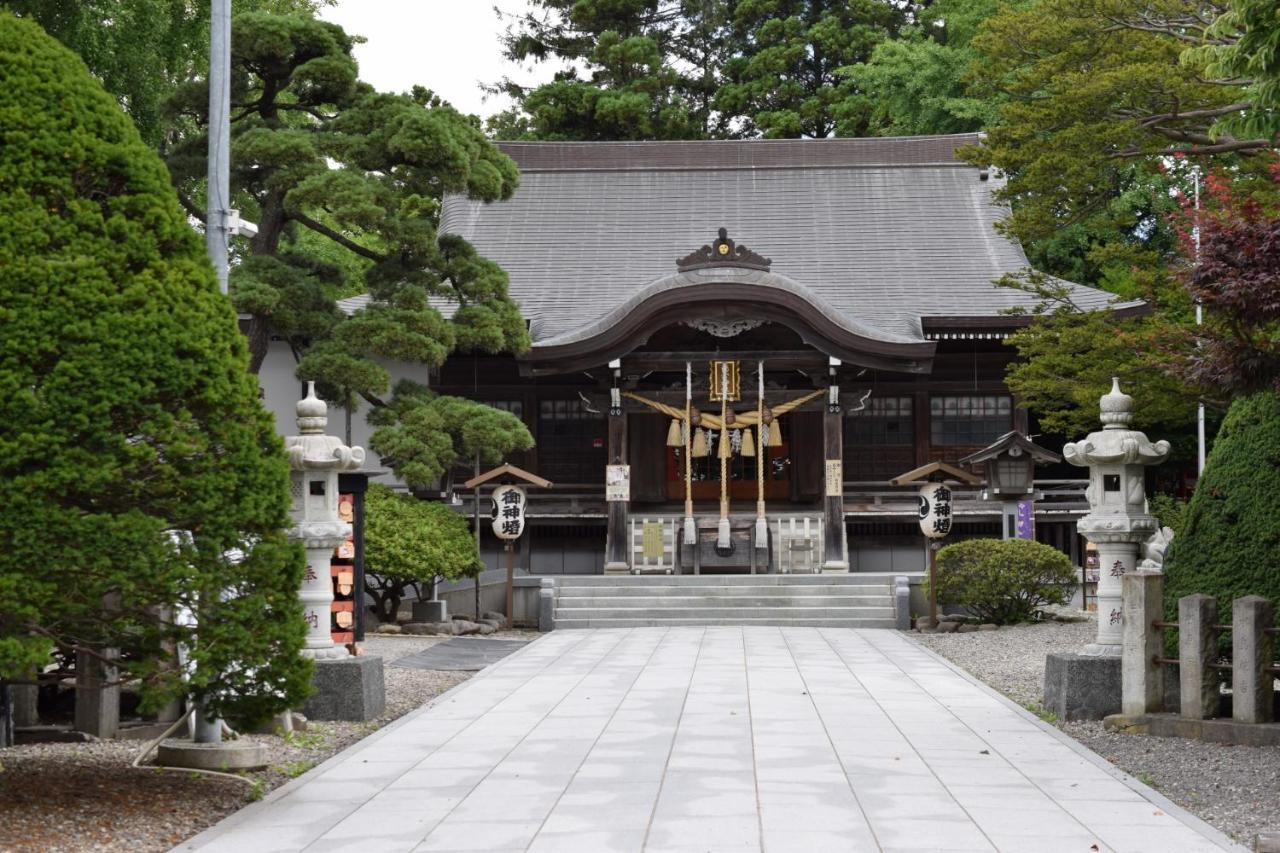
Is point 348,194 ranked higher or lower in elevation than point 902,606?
higher

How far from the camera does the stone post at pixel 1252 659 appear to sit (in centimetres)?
859

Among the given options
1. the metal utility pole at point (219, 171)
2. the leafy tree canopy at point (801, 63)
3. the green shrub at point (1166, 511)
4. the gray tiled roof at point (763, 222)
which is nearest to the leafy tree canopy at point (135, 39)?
the metal utility pole at point (219, 171)

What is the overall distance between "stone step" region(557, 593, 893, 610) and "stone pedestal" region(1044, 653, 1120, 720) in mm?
9703

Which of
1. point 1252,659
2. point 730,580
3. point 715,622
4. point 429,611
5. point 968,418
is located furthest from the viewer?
point 968,418

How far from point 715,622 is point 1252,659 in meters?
11.3

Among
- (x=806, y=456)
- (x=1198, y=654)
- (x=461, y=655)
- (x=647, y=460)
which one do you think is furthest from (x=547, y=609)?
(x=1198, y=654)

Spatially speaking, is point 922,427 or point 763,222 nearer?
point 922,427

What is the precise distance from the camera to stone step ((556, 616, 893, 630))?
19281 mm

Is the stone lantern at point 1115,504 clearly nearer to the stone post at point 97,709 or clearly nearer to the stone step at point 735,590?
the stone post at point 97,709

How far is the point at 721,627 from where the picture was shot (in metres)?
18.9

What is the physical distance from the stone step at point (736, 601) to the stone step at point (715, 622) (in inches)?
18.1

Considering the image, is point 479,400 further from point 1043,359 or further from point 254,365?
point 1043,359

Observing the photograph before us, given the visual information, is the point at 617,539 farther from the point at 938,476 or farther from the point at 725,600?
the point at 938,476

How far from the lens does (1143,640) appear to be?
375 inches
